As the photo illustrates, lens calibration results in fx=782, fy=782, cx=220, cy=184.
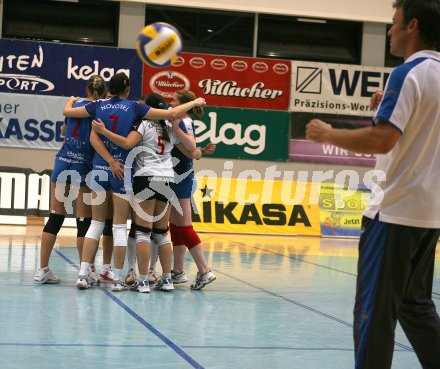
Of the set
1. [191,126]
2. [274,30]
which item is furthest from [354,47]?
[191,126]

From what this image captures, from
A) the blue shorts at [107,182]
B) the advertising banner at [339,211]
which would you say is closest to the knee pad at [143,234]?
the blue shorts at [107,182]

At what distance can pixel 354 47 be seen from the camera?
64.1ft

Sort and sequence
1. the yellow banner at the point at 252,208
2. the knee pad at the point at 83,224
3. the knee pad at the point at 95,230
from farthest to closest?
1. the yellow banner at the point at 252,208
2. the knee pad at the point at 83,224
3. the knee pad at the point at 95,230

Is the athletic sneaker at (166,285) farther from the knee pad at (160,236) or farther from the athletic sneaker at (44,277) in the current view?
the athletic sneaker at (44,277)

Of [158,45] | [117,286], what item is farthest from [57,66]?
[158,45]

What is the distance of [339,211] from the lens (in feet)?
56.0

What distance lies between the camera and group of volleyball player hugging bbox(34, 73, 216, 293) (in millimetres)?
7457

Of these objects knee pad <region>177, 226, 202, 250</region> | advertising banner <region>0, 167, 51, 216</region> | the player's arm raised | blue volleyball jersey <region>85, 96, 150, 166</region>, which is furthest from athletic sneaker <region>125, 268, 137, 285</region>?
advertising banner <region>0, 167, 51, 216</region>

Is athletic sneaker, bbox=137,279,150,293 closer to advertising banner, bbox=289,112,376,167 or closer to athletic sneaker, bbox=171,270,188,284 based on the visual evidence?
athletic sneaker, bbox=171,270,188,284

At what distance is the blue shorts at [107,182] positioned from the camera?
747cm

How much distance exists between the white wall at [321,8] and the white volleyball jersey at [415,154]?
1551 cm

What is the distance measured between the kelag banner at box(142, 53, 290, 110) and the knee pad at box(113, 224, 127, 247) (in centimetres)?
1088

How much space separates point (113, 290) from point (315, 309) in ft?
6.48

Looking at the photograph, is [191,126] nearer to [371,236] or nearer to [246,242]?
[371,236]
